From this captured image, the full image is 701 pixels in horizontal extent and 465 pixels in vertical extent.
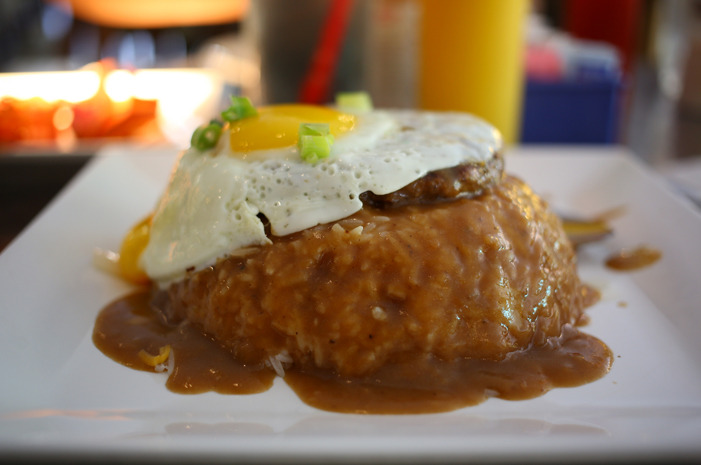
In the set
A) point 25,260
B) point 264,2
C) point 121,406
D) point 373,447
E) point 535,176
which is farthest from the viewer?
point 264,2

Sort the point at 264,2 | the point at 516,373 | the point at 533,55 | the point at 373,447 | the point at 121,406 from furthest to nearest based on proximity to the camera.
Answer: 1. the point at 533,55
2. the point at 264,2
3. the point at 516,373
4. the point at 121,406
5. the point at 373,447

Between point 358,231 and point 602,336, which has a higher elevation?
point 358,231

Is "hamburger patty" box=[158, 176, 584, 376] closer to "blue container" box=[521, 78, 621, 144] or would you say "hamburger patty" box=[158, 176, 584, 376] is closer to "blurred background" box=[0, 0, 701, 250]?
"blurred background" box=[0, 0, 701, 250]

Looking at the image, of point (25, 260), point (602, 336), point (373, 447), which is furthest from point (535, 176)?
point (25, 260)

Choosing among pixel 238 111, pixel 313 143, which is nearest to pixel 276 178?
pixel 313 143

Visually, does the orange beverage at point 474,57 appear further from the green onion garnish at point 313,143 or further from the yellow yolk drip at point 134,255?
the yellow yolk drip at point 134,255

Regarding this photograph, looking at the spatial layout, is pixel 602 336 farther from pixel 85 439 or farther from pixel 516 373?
pixel 85 439

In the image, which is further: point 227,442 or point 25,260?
point 25,260
